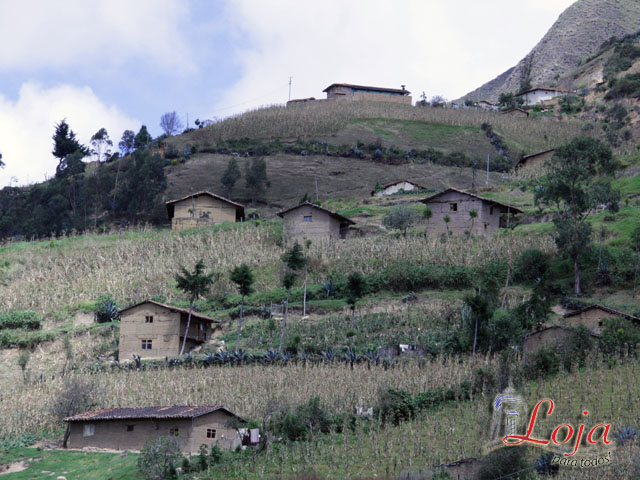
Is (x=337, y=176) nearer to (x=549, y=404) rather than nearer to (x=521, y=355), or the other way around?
(x=521, y=355)

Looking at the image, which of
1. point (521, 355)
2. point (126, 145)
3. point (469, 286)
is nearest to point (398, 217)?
point (469, 286)

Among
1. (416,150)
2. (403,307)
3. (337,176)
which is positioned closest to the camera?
(403,307)

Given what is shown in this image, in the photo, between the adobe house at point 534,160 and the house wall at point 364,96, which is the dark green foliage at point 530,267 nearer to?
the adobe house at point 534,160

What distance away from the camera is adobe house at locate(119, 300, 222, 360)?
45656 mm

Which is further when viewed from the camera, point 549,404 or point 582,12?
point 582,12

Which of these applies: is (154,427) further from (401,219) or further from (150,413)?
(401,219)

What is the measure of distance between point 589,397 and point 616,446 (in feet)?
17.9

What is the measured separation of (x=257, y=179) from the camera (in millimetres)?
77438

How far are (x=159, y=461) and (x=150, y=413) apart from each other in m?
4.85

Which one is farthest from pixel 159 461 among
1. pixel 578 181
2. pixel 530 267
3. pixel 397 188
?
pixel 397 188

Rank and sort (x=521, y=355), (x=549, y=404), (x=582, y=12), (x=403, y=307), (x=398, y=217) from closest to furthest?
1. (x=549, y=404)
2. (x=521, y=355)
3. (x=403, y=307)
4. (x=398, y=217)
5. (x=582, y=12)

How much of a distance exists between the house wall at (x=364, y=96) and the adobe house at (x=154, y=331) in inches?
2470

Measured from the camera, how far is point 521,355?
1409 inches

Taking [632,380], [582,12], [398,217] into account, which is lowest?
[632,380]
